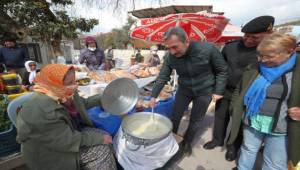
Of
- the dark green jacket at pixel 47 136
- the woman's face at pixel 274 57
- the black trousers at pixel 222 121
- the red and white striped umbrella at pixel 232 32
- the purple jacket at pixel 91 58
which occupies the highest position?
the red and white striped umbrella at pixel 232 32

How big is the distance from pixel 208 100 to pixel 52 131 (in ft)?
5.91

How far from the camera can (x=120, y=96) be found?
6.46ft

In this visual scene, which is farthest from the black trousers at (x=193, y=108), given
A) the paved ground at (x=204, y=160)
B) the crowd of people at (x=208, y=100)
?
the paved ground at (x=204, y=160)

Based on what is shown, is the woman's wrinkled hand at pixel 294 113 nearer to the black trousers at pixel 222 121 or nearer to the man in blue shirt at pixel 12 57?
the black trousers at pixel 222 121

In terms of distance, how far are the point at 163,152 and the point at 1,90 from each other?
2102 millimetres

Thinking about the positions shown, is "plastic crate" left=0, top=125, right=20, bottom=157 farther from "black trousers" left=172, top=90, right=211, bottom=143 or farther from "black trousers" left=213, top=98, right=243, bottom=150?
"black trousers" left=213, top=98, right=243, bottom=150

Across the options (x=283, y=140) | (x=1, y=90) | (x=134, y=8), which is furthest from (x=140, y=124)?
(x=134, y=8)

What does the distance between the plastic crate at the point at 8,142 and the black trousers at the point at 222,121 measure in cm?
252

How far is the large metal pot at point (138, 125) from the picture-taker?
159cm

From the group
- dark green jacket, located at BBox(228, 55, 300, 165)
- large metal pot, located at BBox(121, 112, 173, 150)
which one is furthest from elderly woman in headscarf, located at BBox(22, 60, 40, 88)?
dark green jacket, located at BBox(228, 55, 300, 165)

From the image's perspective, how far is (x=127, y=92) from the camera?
1.98 m

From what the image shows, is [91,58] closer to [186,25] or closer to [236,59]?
[186,25]

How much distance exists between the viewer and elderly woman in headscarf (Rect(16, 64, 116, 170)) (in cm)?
116

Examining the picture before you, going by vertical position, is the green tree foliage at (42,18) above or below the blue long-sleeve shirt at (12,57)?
above
